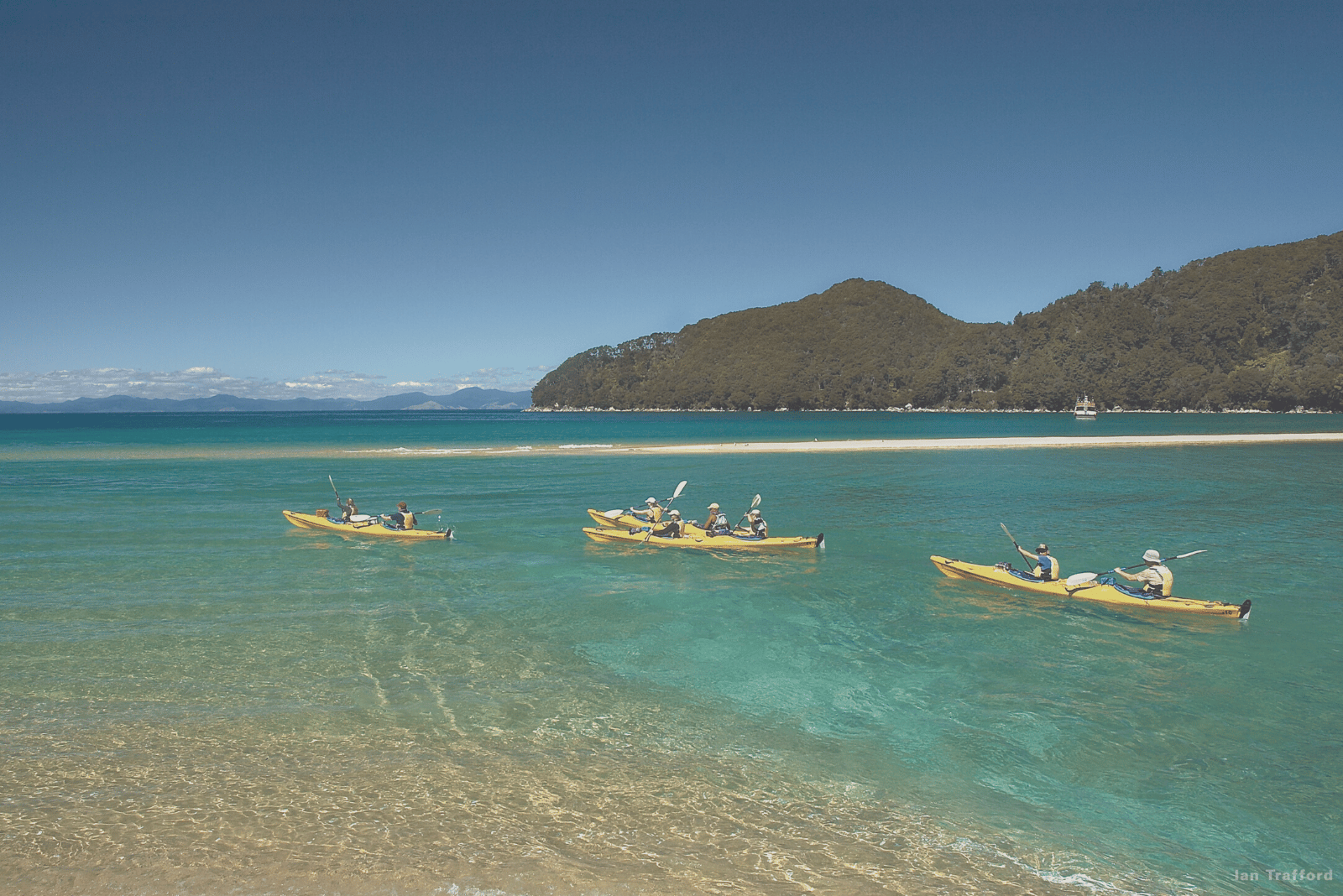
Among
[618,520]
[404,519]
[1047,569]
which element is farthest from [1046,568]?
[404,519]

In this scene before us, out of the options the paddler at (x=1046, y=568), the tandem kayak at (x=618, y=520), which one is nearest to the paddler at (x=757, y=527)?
the tandem kayak at (x=618, y=520)

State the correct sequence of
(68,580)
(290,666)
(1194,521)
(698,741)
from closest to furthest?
(698,741) < (290,666) < (68,580) < (1194,521)

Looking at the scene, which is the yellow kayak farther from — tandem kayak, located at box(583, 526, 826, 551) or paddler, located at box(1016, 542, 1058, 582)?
paddler, located at box(1016, 542, 1058, 582)

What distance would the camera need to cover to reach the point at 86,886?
6.69 meters

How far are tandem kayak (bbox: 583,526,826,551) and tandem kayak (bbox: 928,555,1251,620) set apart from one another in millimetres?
4938

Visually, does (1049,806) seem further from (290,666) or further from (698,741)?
(290,666)

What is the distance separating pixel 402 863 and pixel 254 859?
1.41m

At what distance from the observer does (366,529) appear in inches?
1016

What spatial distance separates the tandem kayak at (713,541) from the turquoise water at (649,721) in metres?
0.52

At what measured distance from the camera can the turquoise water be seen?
7.38 m

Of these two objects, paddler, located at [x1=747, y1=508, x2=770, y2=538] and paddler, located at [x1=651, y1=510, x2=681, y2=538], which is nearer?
paddler, located at [x1=747, y1=508, x2=770, y2=538]

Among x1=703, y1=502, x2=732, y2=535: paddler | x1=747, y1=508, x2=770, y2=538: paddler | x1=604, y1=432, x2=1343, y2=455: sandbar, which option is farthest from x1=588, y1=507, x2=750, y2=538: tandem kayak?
x1=604, y1=432, x2=1343, y2=455: sandbar

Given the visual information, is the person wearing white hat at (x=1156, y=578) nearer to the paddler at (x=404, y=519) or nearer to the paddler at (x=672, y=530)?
the paddler at (x=672, y=530)

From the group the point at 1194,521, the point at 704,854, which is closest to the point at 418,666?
the point at 704,854
